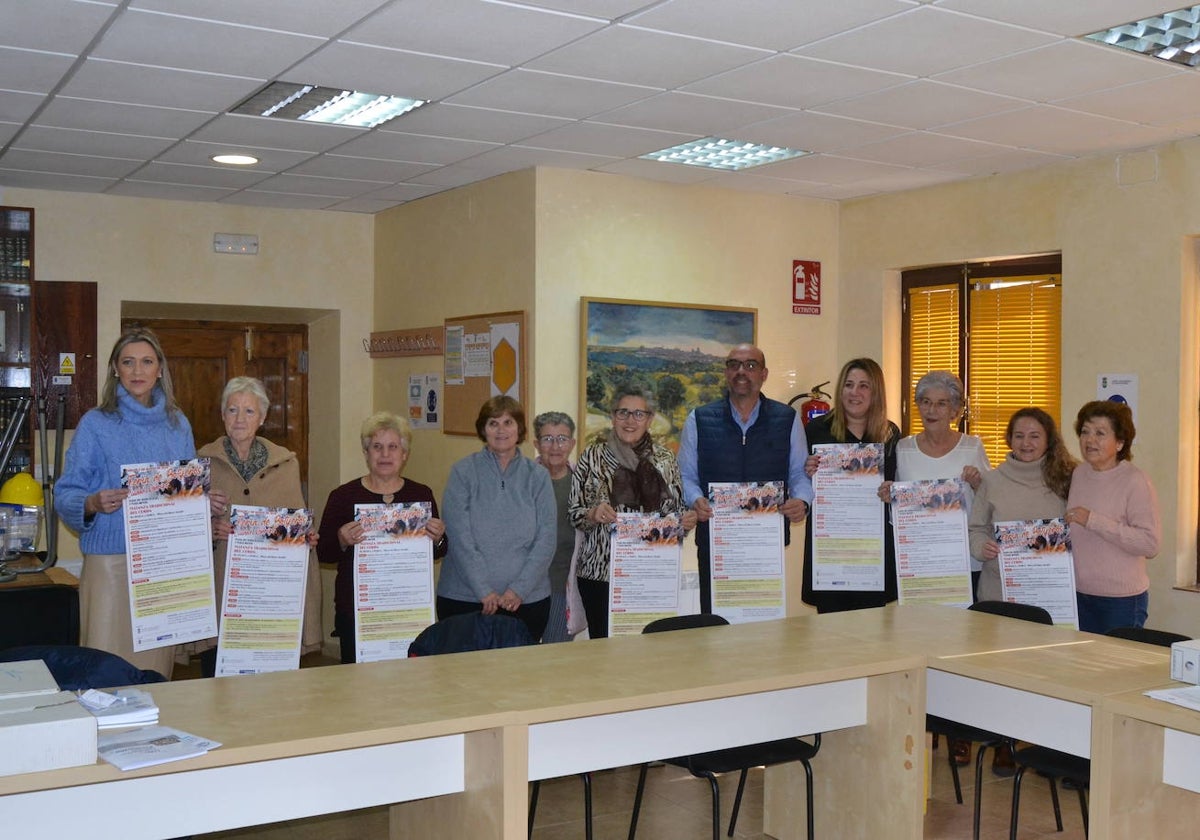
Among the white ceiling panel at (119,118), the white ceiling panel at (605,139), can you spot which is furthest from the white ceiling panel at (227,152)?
the white ceiling panel at (605,139)

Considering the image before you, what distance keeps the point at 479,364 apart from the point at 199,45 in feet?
9.98

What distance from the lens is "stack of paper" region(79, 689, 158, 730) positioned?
2734 millimetres

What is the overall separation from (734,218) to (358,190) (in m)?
2.39

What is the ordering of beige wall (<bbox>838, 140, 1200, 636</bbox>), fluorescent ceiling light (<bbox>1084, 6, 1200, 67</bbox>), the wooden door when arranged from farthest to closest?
1. the wooden door
2. beige wall (<bbox>838, 140, 1200, 636</bbox>)
3. fluorescent ceiling light (<bbox>1084, 6, 1200, 67</bbox>)

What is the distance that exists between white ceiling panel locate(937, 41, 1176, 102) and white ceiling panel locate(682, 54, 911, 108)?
32 cm

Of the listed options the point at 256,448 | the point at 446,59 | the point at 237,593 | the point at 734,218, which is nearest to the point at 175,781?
the point at 237,593

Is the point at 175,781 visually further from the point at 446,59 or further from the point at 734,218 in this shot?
the point at 734,218

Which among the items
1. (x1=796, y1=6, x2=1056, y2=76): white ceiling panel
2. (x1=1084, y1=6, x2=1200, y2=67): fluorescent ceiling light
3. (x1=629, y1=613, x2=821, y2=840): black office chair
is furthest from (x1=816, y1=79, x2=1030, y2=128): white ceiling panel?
(x1=629, y1=613, x2=821, y2=840): black office chair

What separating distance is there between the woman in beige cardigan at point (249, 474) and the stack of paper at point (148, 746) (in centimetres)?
163

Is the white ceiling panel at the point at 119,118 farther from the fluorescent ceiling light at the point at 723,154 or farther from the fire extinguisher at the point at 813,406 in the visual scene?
the fire extinguisher at the point at 813,406

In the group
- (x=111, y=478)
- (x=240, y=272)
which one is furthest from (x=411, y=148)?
(x=111, y=478)

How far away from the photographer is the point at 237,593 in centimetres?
412

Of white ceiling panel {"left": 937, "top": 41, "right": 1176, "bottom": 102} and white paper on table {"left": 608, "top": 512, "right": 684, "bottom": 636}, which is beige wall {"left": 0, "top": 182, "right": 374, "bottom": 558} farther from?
white ceiling panel {"left": 937, "top": 41, "right": 1176, "bottom": 102}

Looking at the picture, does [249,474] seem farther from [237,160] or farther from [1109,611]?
[1109,611]
